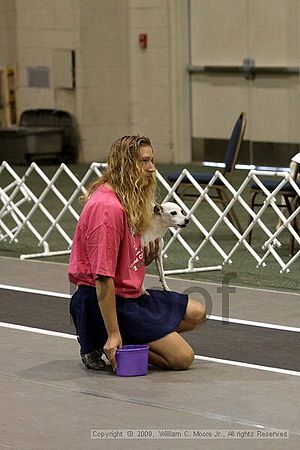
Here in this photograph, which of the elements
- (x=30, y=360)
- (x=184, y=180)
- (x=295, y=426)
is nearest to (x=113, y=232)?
(x=30, y=360)

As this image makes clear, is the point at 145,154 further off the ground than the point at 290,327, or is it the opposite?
the point at 145,154

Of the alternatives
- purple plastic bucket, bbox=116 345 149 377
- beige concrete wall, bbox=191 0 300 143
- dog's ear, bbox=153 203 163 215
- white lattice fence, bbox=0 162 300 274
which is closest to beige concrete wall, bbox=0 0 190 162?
beige concrete wall, bbox=191 0 300 143

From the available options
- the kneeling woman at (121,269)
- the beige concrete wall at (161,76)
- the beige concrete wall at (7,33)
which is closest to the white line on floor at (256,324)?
the kneeling woman at (121,269)

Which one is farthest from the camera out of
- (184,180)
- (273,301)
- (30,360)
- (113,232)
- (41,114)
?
(41,114)

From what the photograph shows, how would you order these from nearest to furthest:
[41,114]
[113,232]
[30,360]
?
[113,232] → [30,360] → [41,114]

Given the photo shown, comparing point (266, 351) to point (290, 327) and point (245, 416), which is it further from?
point (245, 416)

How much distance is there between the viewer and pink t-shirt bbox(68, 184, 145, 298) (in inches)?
214

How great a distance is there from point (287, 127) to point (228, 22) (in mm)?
1362

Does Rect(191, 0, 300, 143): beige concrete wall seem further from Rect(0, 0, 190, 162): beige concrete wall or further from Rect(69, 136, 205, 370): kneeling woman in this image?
Rect(69, 136, 205, 370): kneeling woman

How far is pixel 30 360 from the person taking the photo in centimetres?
592

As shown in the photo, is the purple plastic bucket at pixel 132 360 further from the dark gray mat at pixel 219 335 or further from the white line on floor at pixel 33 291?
the white line on floor at pixel 33 291

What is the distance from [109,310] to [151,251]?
419mm

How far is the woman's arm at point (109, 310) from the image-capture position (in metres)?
5.41

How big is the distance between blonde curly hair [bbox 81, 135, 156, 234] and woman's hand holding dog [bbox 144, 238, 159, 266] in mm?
105
